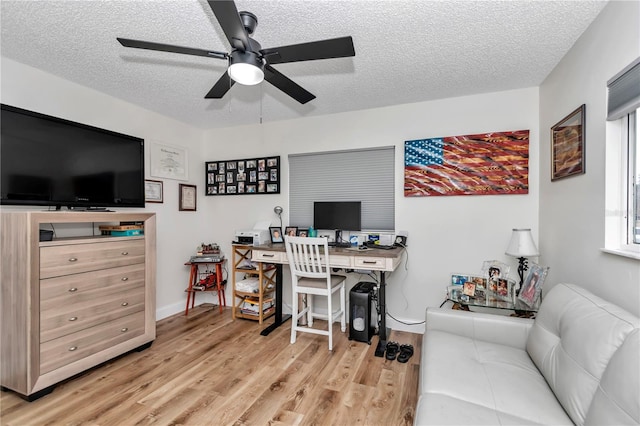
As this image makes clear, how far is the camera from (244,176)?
3.78 meters

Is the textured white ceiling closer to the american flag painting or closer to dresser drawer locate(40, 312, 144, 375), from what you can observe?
the american flag painting

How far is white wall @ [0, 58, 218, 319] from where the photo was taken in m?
2.31

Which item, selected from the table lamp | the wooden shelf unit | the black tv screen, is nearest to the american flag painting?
the table lamp

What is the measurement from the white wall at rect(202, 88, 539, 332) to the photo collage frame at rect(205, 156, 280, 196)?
14cm

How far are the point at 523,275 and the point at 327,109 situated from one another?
8.38 ft

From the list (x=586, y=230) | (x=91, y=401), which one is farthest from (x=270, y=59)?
(x=91, y=401)

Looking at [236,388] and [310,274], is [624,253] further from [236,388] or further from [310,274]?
[236,388]

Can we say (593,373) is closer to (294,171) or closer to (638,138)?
(638,138)

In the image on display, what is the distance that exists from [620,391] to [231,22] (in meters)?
2.08

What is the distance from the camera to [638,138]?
4.76 ft

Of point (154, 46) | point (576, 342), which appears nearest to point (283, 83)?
point (154, 46)

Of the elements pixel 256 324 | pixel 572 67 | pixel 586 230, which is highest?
pixel 572 67

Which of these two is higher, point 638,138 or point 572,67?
point 572,67

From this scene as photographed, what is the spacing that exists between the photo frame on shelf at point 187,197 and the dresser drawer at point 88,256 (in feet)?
3.72
